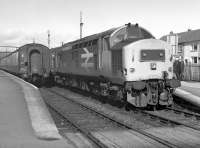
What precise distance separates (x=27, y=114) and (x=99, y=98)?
780 centimetres

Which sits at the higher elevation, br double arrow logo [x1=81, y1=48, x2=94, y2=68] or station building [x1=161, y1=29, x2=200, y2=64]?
station building [x1=161, y1=29, x2=200, y2=64]

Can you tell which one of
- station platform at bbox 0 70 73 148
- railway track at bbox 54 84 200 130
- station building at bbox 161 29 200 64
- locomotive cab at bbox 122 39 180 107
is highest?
station building at bbox 161 29 200 64

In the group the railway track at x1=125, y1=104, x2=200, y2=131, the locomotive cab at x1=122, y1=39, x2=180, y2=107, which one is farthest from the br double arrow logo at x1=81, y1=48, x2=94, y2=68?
the railway track at x1=125, y1=104, x2=200, y2=131

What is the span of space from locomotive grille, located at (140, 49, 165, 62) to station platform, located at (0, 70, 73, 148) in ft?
14.7

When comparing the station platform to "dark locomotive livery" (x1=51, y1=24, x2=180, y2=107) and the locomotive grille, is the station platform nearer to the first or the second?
"dark locomotive livery" (x1=51, y1=24, x2=180, y2=107)

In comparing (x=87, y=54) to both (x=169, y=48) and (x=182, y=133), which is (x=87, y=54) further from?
(x=182, y=133)

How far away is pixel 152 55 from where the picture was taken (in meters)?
14.0

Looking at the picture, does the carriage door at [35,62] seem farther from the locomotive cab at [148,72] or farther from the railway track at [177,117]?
the locomotive cab at [148,72]

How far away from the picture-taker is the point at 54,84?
30.9 metres

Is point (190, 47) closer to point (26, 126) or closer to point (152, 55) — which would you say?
point (152, 55)

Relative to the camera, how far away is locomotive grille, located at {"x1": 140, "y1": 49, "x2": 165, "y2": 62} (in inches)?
547

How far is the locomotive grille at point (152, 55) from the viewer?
13891mm

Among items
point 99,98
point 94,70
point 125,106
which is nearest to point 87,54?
point 94,70

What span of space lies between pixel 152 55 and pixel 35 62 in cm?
1586
